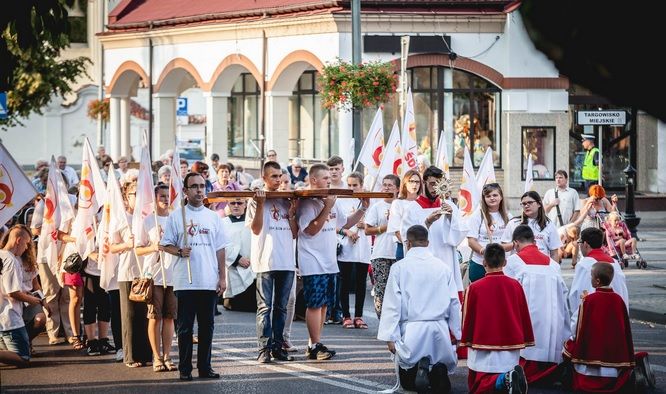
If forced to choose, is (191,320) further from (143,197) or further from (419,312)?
(419,312)

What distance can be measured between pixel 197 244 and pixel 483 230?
11.0 feet

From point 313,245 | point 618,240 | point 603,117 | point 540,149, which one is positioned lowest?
point 618,240

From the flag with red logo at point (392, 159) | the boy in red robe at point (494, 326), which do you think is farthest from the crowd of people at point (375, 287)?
the flag with red logo at point (392, 159)

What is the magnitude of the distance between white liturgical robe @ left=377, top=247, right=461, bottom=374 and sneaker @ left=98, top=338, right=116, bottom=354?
389 cm

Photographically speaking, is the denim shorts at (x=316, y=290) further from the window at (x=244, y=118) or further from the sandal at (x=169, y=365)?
the window at (x=244, y=118)

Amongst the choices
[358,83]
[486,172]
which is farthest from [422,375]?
[358,83]

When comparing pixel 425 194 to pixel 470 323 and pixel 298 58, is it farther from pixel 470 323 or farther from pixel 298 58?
pixel 298 58

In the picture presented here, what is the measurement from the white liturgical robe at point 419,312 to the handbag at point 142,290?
2.53 metres

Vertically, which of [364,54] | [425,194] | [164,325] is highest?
[364,54]

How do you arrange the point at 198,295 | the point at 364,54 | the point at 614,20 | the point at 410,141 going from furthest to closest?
the point at 364,54 → the point at 410,141 → the point at 198,295 → the point at 614,20

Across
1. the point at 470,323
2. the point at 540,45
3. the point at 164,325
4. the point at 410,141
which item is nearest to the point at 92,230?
the point at 164,325

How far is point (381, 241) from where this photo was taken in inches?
625

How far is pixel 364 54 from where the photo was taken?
3428cm

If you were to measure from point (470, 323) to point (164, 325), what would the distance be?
322 centimetres
